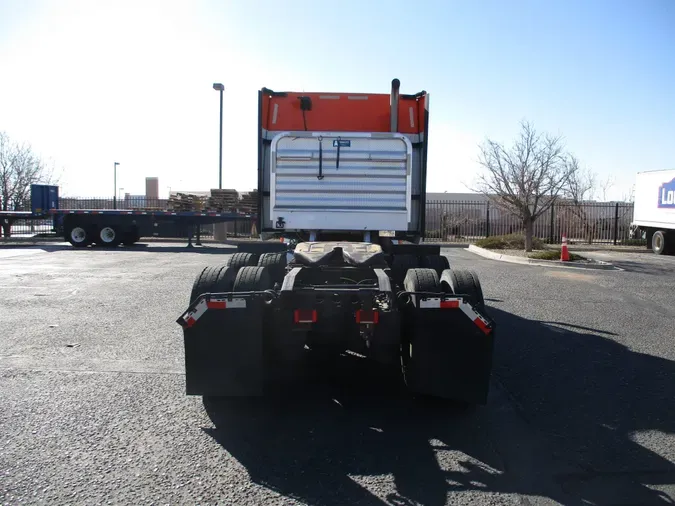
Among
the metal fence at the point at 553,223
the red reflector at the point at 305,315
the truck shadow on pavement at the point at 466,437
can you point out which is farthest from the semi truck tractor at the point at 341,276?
the metal fence at the point at 553,223

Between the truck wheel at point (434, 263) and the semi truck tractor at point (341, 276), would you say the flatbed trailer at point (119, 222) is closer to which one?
the semi truck tractor at point (341, 276)

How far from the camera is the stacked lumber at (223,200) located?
83.3ft

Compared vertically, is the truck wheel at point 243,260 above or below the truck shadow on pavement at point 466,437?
above

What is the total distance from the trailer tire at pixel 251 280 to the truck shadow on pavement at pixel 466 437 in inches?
41.8

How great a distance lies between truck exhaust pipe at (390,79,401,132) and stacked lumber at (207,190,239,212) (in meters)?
18.1

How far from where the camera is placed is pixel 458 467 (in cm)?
401

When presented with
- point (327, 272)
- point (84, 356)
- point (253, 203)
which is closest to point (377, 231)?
point (327, 272)

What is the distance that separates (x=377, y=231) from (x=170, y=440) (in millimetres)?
4078

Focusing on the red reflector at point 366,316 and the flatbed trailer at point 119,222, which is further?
the flatbed trailer at point 119,222

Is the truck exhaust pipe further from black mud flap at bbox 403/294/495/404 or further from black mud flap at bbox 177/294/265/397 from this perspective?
black mud flap at bbox 177/294/265/397

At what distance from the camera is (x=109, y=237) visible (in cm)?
2483

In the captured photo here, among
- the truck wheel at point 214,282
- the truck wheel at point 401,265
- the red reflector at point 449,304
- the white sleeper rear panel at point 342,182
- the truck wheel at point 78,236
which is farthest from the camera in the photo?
the truck wheel at point 78,236

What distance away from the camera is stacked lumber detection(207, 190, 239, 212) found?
25380 mm

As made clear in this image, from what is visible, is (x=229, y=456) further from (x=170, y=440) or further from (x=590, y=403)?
(x=590, y=403)
